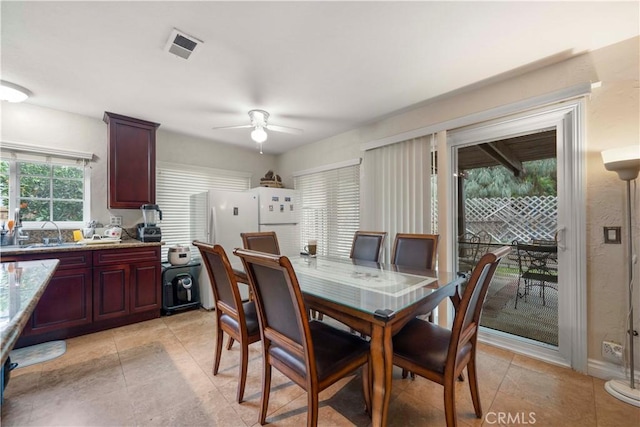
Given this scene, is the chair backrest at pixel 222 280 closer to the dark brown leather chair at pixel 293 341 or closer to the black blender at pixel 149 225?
the dark brown leather chair at pixel 293 341

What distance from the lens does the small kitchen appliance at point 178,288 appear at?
3221 mm

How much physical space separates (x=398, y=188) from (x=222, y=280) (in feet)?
7.19

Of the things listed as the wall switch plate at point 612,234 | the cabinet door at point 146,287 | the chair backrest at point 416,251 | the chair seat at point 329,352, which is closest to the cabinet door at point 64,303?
the cabinet door at point 146,287

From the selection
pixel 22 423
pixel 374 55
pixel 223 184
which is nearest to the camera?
pixel 22 423

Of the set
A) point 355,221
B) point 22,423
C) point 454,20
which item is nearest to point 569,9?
point 454,20

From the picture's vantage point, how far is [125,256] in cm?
286

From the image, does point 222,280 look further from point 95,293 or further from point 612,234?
point 612,234

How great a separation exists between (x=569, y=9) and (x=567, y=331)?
7.55 feet

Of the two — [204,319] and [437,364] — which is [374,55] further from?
[204,319]

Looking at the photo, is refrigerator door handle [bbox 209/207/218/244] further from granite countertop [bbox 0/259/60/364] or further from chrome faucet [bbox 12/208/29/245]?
chrome faucet [bbox 12/208/29/245]

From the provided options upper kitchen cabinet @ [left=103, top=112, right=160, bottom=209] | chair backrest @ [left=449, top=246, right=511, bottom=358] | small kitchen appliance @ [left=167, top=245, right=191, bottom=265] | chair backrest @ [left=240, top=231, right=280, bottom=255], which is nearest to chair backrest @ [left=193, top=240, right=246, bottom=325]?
chair backrest @ [left=240, top=231, right=280, bottom=255]

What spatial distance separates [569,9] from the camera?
157 cm

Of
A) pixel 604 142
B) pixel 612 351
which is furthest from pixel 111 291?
pixel 604 142

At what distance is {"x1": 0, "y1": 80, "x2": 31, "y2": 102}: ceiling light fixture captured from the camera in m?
2.30
